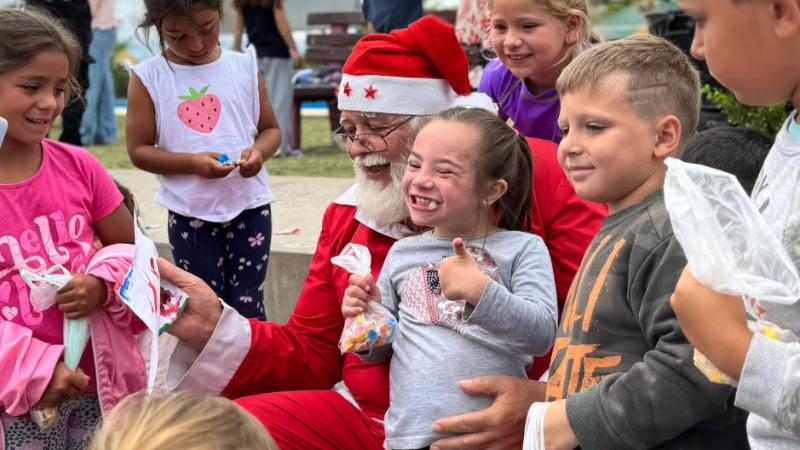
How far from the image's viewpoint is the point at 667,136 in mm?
2008

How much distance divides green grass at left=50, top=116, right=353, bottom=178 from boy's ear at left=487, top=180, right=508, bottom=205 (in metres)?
5.81

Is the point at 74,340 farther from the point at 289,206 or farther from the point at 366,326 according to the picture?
the point at 289,206

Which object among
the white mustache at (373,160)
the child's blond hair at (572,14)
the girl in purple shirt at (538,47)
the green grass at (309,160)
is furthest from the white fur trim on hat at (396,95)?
the green grass at (309,160)

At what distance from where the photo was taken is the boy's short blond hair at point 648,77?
6.58 ft

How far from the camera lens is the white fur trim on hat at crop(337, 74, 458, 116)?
289 centimetres

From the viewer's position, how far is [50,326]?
2744 millimetres

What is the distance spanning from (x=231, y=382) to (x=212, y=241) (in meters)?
1.48

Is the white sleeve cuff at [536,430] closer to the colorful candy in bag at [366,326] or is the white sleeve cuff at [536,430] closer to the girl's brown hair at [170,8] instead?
the colorful candy in bag at [366,326]

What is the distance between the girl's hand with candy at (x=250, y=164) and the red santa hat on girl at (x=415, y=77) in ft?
4.05

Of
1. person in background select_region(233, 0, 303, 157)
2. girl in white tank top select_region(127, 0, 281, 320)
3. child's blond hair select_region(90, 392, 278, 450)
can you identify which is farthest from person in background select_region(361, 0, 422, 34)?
child's blond hair select_region(90, 392, 278, 450)

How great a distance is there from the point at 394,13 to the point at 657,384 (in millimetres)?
6471

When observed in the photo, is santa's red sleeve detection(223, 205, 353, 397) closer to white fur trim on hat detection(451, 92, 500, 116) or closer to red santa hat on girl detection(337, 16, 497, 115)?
red santa hat on girl detection(337, 16, 497, 115)

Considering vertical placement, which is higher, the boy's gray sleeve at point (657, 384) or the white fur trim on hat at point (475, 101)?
the white fur trim on hat at point (475, 101)

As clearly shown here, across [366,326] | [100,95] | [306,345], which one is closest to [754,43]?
[366,326]
